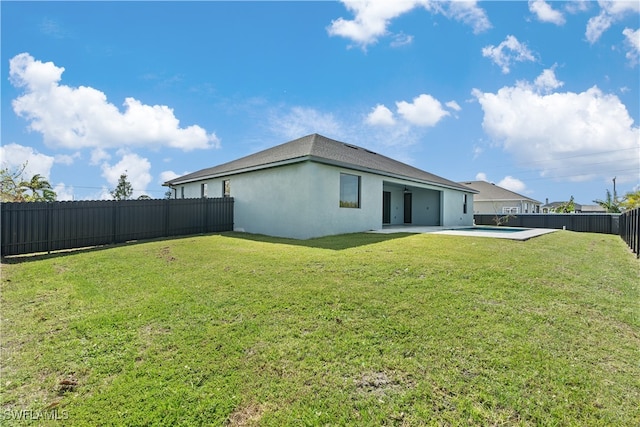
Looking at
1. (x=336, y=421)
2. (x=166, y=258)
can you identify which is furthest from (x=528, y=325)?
(x=166, y=258)

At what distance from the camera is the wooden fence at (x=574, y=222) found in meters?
20.3

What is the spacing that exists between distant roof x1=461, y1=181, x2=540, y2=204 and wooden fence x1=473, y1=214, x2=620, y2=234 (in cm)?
822

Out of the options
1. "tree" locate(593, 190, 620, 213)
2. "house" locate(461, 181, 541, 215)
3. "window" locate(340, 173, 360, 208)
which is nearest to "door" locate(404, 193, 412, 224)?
"window" locate(340, 173, 360, 208)

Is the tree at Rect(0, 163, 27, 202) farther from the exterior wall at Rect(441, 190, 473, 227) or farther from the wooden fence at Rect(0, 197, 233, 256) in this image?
the exterior wall at Rect(441, 190, 473, 227)

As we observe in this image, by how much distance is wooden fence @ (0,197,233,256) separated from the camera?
9.06m

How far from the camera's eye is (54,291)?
5.76 meters

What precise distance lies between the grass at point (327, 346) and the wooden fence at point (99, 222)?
3.52 m

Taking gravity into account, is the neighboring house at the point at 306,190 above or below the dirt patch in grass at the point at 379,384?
above

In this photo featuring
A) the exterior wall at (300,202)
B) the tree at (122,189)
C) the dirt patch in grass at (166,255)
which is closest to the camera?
the dirt patch in grass at (166,255)

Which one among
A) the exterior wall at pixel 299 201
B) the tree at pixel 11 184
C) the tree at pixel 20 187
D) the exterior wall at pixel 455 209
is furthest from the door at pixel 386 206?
the tree at pixel 11 184

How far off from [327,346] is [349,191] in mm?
10279

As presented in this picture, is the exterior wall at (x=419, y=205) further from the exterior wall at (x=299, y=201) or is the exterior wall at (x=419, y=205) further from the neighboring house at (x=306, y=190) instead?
the exterior wall at (x=299, y=201)

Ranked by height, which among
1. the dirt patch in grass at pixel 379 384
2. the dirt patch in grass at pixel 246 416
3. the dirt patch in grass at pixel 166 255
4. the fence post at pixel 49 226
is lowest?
the dirt patch in grass at pixel 246 416

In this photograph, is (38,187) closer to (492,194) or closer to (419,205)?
(419,205)
